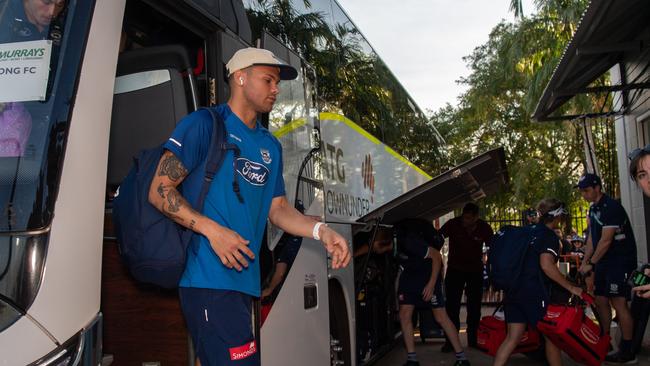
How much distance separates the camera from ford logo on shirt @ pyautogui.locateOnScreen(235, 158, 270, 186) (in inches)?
116

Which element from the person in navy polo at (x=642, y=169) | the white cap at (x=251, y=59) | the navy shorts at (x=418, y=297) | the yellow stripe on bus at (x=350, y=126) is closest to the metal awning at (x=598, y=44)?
the yellow stripe on bus at (x=350, y=126)

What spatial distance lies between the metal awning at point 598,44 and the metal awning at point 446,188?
1671 mm

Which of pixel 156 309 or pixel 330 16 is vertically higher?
pixel 330 16

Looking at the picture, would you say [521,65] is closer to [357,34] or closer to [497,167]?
[357,34]

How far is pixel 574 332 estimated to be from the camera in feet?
21.1

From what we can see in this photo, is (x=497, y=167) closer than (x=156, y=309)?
No

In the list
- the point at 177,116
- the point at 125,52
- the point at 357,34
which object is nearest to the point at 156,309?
the point at 177,116

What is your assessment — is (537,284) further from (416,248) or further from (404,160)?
(404,160)

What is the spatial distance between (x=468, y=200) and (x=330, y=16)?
9.74ft

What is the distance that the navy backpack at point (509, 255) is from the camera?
646 centimetres

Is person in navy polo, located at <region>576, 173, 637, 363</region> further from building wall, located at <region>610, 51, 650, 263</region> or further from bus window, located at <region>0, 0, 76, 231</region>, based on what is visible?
bus window, located at <region>0, 0, 76, 231</region>

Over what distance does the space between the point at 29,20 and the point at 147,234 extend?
0.89 metres

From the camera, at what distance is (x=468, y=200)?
8586mm

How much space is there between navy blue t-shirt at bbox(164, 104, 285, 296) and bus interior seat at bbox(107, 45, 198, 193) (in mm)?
842
